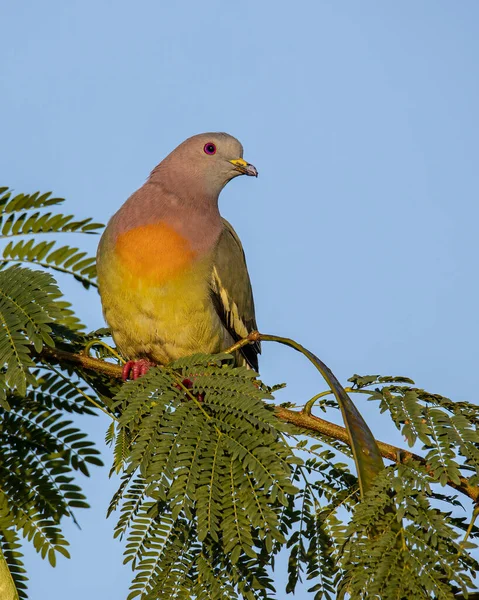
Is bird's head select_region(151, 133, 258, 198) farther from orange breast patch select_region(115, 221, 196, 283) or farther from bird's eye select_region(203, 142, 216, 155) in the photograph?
orange breast patch select_region(115, 221, 196, 283)

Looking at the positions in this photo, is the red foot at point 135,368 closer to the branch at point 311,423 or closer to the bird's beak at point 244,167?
the branch at point 311,423

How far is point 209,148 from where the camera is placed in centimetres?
638

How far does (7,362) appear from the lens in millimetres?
3449

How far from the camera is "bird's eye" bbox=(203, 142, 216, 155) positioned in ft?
20.9

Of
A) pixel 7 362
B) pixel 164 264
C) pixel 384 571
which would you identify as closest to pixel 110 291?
pixel 164 264

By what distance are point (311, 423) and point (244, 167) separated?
3.29m

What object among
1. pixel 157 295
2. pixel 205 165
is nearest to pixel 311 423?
pixel 157 295

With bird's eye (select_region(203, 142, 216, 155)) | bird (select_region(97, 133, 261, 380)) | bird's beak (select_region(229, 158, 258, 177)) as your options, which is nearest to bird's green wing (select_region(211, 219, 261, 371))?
bird (select_region(97, 133, 261, 380))

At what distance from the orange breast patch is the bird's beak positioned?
1.27 metres

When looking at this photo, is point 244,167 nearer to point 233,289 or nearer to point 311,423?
point 233,289

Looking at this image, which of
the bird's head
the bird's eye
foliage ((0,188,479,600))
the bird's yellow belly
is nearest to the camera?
foliage ((0,188,479,600))

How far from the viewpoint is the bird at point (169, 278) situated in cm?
519

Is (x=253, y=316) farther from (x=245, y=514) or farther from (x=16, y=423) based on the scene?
(x=245, y=514)

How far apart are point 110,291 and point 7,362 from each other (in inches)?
71.5
